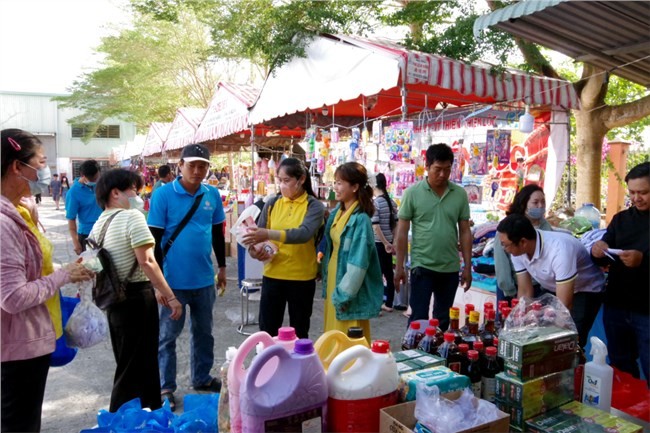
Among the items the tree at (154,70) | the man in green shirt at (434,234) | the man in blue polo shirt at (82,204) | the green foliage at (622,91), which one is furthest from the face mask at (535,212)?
the tree at (154,70)

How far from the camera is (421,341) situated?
192 centimetres

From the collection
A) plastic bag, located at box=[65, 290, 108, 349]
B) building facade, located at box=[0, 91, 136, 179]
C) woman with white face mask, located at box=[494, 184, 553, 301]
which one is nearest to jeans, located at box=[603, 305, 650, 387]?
woman with white face mask, located at box=[494, 184, 553, 301]

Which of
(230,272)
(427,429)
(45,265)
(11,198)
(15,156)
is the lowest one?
(230,272)

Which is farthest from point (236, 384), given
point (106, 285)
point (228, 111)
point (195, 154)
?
point (228, 111)

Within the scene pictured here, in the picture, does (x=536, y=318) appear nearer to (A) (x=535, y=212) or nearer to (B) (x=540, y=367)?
(B) (x=540, y=367)

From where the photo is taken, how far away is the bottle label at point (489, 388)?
5.61 ft

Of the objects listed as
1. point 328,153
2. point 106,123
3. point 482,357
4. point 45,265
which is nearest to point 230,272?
point 328,153

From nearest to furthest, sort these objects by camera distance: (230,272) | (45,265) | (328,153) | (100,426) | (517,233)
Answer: (100,426) < (45,265) < (517,233) < (328,153) < (230,272)

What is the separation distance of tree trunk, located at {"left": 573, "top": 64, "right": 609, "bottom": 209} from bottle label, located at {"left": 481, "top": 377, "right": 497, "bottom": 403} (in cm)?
635

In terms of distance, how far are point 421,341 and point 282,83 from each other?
18.2 ft

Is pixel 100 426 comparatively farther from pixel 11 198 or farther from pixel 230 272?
pixel 230 272

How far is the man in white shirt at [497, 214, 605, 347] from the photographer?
2535mm

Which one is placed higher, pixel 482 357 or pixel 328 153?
pixel 328 153

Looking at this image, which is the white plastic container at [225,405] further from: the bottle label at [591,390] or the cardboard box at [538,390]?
the bottle label at [591,390]
